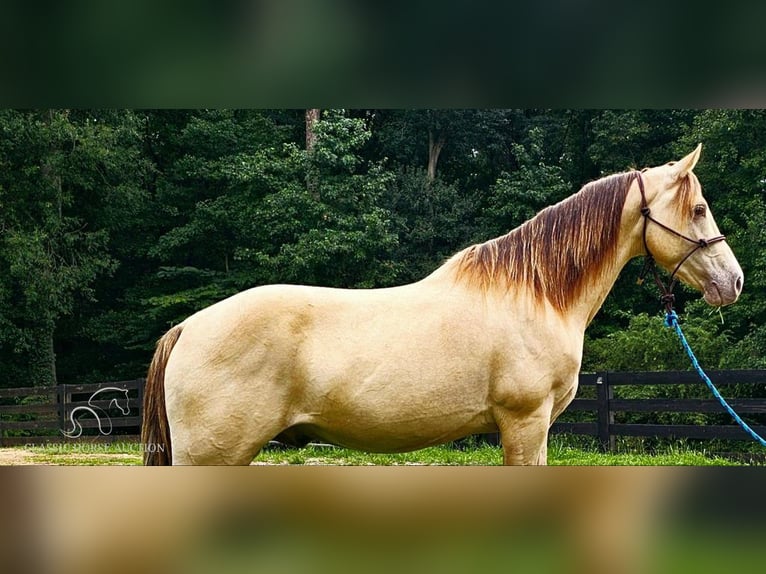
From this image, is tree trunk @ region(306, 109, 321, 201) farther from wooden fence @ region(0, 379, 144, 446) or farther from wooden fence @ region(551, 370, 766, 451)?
wooden fence @ region(551, 370, 766, 451)

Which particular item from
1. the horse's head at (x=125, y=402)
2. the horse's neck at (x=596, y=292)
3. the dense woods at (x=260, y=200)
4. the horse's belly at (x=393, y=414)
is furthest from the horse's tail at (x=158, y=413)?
the horse's head at (x=125, y=402)

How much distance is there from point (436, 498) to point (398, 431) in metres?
1.96

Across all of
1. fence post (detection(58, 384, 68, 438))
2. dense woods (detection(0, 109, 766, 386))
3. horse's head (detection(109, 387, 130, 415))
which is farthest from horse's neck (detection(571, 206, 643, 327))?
fence post (detection(58, 384, 68, 438))

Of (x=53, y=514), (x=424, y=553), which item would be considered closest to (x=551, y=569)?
(x=424, y=553)

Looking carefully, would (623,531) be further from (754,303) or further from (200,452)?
(754,303)

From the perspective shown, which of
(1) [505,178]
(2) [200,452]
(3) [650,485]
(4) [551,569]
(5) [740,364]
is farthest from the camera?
(1) [505,178]

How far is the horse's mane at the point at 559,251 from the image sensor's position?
298cm

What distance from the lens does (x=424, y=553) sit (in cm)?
76

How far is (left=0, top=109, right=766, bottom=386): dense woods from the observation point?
43.8 feet

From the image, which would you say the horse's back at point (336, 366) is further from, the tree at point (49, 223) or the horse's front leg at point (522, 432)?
the tree at point (49, 223)

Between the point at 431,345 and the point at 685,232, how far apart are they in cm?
120

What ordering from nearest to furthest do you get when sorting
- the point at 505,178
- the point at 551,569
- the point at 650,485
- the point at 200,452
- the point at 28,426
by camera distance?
the point at 551,569 → the point at 650,485 → the point at 200,452 → the point at 28,426 → the point at 505,178

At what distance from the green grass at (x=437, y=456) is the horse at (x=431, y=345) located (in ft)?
17.1

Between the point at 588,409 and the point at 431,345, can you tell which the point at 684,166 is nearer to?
the point at 431,345
